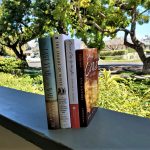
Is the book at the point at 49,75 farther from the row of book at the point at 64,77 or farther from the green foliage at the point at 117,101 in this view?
the green foliage at the point at 117,101

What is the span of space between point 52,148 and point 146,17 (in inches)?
201

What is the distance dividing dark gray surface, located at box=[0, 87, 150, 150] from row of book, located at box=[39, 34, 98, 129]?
0.03m

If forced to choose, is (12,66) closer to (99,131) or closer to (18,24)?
(18,24)

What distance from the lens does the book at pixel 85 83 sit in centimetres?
51

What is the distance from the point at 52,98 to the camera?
517 mm

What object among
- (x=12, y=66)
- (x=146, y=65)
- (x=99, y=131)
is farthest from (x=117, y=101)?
(x=12, y=66)

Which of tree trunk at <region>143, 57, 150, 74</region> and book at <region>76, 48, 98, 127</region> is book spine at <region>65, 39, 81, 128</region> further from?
tree trunk at <region>143, 57, 150, 74</region>

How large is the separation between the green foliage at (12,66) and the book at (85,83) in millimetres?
4539

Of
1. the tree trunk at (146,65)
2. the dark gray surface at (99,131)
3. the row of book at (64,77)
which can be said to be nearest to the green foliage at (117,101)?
the dark gray surface at (99,131)

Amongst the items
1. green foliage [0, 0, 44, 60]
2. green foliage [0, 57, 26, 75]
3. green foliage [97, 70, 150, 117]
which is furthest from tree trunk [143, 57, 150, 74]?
green foliage [97, 70, 150, 117]

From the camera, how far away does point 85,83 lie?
519 millimetres

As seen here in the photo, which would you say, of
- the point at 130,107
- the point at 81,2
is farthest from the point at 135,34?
the point at 130,107

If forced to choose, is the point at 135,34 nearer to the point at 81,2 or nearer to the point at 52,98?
the point at 81,2

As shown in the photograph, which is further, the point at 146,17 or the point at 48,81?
the point at 146,17
